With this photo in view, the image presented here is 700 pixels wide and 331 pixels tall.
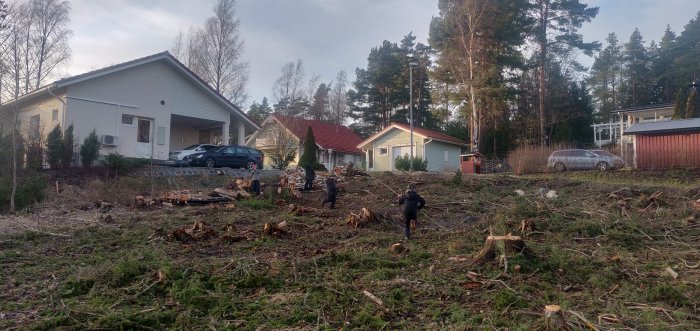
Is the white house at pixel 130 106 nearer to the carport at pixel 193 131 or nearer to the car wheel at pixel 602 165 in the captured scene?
the carport at pixel 193 131

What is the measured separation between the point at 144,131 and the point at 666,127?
81.3 feet

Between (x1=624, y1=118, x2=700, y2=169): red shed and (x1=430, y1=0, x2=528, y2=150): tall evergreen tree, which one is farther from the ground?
(x1=430, y1=0, x2=528, y2=150): tall evergreen tree

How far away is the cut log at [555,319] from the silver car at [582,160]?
20298mm

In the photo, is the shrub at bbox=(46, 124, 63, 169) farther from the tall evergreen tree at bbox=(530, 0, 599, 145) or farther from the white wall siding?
the tall evergreen tree at bbox=(530, 0, 599, 145)

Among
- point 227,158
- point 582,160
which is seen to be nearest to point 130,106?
point 227,158

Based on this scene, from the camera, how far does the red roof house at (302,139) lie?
29.8 meters

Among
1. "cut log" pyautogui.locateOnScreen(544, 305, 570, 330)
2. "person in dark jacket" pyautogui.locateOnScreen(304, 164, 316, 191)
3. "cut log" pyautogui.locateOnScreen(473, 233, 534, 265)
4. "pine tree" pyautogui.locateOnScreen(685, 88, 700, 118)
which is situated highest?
"pine tree" pyautogui.locateOnScreen(685, 88, 700, 118)

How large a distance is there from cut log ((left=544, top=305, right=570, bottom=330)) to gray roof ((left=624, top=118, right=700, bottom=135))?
20.3 metres

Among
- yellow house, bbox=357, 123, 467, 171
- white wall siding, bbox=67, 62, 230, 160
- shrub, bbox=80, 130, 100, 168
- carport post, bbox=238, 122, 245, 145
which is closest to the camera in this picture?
shrub, bbox=80, 130, 100, 168

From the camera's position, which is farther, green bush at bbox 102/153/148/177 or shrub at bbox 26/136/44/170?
green bush at bbox 102/153/148/177

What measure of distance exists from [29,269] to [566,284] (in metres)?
7.76

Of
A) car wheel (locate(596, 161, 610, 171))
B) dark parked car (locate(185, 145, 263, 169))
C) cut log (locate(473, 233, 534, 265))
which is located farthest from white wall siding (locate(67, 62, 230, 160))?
car wheel (locate(596, 161, 610, 171))

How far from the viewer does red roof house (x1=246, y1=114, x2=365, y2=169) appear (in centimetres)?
2977

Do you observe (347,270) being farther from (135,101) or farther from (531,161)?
(135,101)
